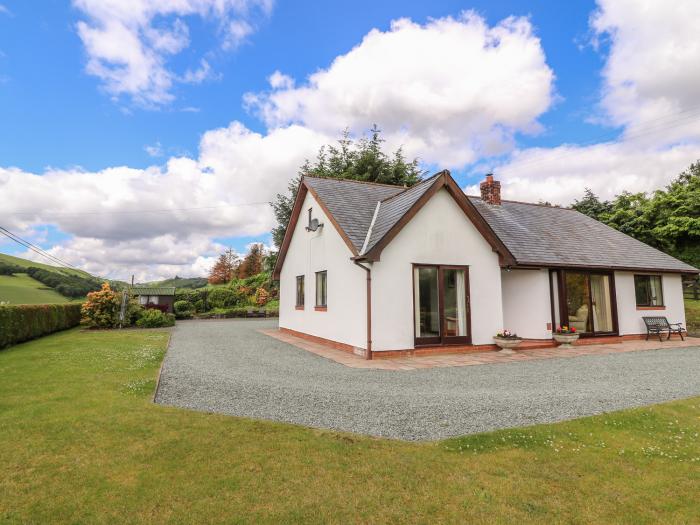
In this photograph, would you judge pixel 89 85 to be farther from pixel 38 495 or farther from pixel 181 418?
pixel 38 495

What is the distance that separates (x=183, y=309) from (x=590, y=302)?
25019 millimetres

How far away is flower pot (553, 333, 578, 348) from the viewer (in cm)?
1295

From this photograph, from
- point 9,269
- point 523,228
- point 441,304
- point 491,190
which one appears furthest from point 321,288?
point 9,269

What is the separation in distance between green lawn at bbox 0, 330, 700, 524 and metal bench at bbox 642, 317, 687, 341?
11.6m

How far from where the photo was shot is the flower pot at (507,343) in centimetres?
1159

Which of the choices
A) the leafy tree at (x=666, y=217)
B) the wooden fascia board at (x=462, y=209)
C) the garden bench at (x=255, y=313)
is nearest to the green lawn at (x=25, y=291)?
the garden bench at (x=255, y=313)

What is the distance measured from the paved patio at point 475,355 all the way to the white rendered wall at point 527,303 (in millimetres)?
883

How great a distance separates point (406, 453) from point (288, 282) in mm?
14453

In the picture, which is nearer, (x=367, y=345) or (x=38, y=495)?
(x=38, y=495)

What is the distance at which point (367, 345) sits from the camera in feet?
34.1

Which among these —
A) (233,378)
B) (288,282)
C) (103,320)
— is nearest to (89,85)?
(103,320)

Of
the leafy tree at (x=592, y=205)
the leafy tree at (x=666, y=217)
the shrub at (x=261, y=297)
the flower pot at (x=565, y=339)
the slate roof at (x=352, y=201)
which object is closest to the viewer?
the slate roof at (x=352, y=201)

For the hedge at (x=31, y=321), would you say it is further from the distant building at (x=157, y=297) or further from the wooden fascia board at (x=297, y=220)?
the wooden fascia board at (x=297, y=220)

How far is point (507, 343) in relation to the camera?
38.0 ft
